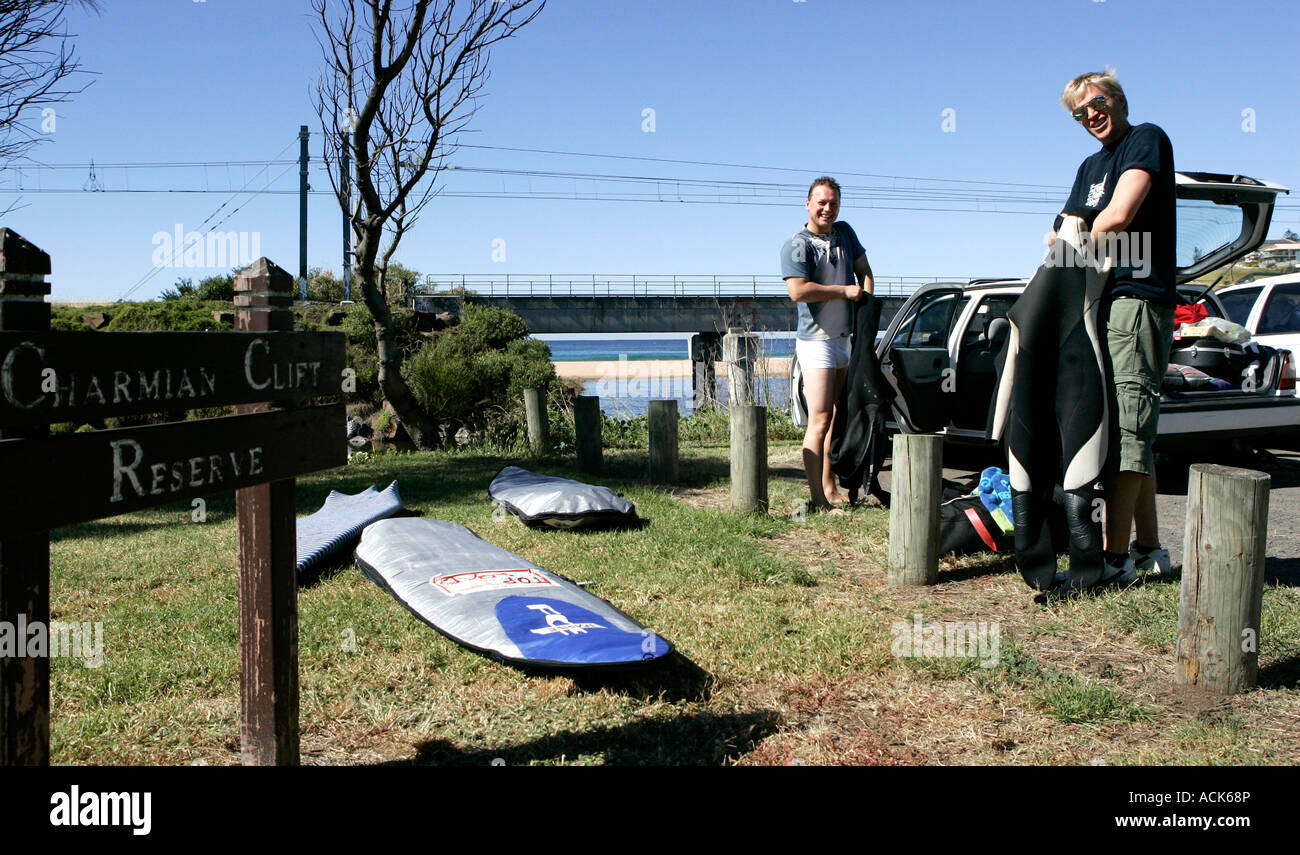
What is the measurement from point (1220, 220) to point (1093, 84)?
246 centimetres

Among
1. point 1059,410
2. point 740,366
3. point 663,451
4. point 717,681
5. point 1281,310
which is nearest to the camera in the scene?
point 717,681

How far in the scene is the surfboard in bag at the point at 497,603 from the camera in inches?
146

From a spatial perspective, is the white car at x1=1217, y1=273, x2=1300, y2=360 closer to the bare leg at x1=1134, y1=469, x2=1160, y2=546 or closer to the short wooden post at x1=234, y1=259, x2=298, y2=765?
the bare leg at x1=1134, y1=469, x2=1160, y2=546

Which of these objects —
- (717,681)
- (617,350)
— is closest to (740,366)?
(717,681)

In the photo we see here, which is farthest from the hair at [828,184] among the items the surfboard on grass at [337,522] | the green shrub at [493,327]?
the green shrub at [493,327]

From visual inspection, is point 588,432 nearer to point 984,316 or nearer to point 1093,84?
point 984,316

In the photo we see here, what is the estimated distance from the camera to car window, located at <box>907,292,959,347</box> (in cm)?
918

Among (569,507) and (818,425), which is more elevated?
(818,425)

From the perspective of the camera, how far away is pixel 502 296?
3816cm

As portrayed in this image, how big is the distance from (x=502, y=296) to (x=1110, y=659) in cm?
3563

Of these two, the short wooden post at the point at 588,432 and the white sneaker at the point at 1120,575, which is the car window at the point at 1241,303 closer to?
the short wooden post at the point at 588,432

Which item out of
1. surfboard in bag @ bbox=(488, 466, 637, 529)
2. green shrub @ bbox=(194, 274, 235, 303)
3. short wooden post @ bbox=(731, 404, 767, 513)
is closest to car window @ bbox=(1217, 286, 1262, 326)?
short wooden post @ bbox=(731, 404, 767, 513)

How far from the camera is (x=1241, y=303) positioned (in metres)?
11.1
